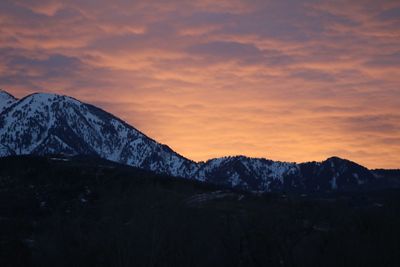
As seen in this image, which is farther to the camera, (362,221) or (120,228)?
(362,221)

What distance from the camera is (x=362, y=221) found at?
92.6 metres

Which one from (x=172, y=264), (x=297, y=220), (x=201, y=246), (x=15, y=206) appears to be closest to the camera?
(x=172, y=264)

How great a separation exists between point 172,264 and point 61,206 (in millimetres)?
100322

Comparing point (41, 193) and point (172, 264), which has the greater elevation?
point (41, 193)

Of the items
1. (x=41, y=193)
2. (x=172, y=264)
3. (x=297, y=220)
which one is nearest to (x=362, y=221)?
(x=297, y=220)

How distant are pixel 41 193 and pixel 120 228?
12164 cm


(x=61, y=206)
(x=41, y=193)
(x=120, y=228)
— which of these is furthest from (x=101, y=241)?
(x=41, y=193)

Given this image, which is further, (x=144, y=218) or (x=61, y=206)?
(x=61, y=206)

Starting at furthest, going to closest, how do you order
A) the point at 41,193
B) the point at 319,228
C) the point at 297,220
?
the point at 41,193, the point at 297,220, the point at 319,228

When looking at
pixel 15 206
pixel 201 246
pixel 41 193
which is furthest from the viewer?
pixel 41 193

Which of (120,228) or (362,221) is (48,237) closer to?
(120,228)

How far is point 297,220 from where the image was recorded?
10638 cm

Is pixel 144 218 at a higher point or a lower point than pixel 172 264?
higher

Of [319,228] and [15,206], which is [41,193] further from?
[319,228]
